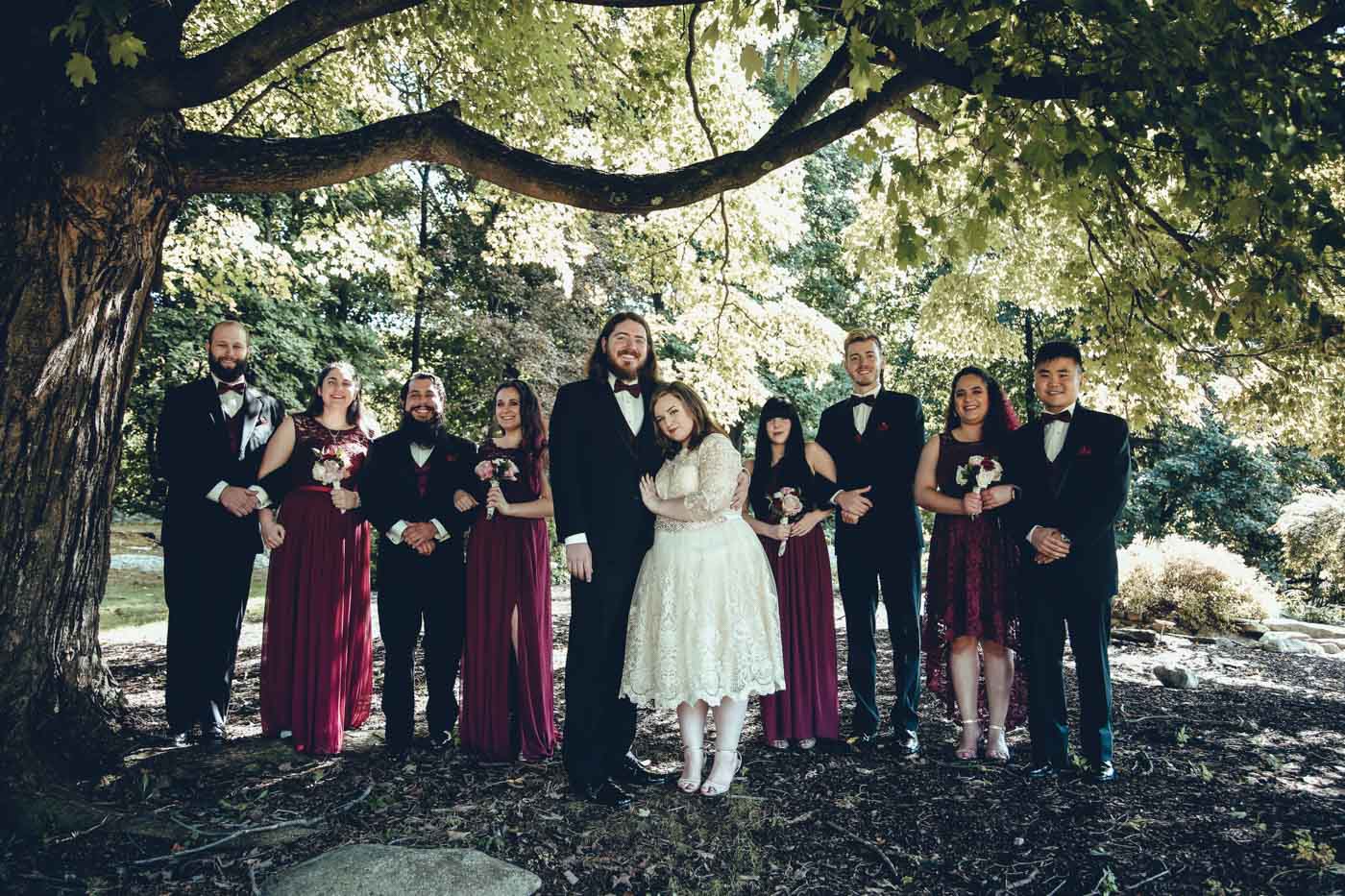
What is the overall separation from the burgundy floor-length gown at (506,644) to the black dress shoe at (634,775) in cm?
63

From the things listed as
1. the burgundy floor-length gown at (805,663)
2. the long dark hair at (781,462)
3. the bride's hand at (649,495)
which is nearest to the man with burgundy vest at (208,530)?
the bride's hand at (649,495)

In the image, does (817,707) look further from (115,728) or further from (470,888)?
(115,728)

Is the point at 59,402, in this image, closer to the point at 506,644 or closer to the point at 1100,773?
the point at 506,644

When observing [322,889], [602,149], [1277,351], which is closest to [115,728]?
[322,889]

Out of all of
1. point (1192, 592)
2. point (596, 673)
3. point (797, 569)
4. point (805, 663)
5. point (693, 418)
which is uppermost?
point (693, 418)

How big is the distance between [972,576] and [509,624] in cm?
267

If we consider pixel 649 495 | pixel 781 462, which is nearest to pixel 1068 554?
pixel 781 462

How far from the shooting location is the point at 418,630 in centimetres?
500

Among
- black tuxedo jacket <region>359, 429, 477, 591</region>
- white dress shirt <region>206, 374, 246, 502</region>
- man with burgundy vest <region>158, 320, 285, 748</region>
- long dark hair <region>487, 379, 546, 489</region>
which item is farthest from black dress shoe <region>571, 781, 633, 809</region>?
white dress shirt <region>206, 374, 246, 502</region>

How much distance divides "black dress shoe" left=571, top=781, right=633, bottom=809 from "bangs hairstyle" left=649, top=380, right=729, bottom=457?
1680 mm

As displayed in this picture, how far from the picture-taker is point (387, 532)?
5039 mm

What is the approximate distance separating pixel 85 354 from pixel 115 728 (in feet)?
6.57

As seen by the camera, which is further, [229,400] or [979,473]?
[229,400]

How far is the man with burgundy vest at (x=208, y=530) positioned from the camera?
5.12 meters
